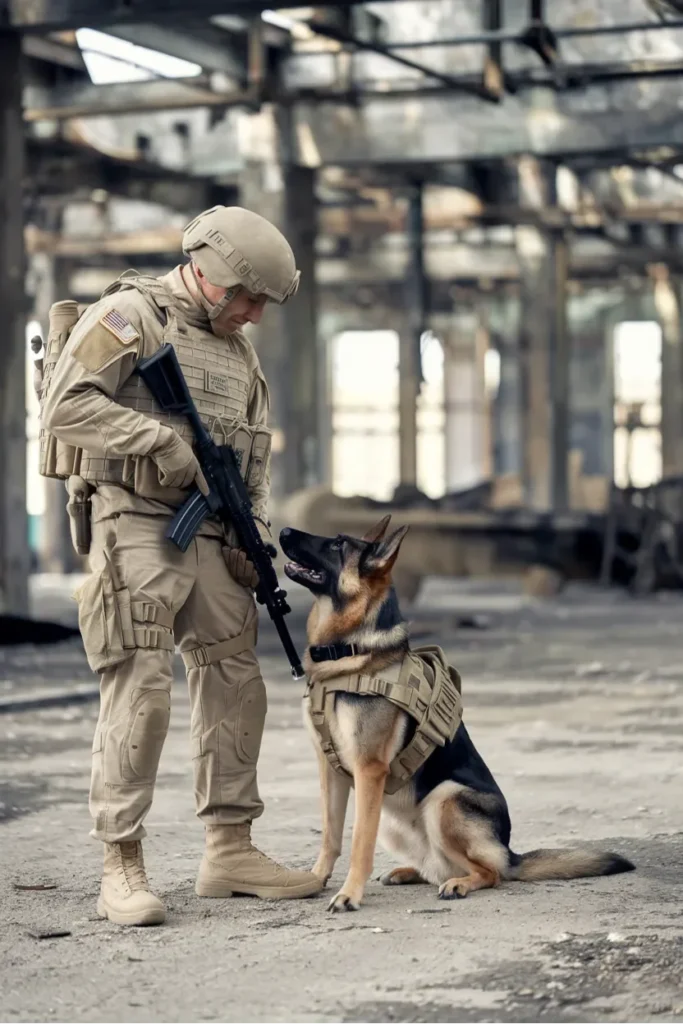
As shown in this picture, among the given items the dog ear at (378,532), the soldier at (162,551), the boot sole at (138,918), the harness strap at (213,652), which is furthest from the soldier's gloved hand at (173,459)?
the boot sole at (138,918)

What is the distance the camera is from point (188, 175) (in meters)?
22.6

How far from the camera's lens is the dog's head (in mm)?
5586

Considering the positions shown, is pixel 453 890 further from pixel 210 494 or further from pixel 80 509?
pixel 80 509

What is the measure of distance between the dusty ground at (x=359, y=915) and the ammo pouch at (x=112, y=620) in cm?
81

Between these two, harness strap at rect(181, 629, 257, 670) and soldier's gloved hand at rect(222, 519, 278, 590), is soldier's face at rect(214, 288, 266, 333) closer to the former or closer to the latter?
soldier's gloved hand at rect(222, 519, 278, 590)

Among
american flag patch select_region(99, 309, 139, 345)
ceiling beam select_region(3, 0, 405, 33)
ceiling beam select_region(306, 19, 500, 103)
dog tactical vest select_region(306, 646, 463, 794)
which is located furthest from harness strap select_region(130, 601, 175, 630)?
ceiling beam select_region(306, 19, 500, 103)

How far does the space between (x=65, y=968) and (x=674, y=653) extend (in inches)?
405

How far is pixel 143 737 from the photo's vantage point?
207 inches

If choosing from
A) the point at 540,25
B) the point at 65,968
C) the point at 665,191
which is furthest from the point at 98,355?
the point at 665,191

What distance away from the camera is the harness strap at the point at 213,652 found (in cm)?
551

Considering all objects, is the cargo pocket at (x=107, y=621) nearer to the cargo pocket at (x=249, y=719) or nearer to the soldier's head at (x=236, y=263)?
the cargo pocket at (x=249, y=719)

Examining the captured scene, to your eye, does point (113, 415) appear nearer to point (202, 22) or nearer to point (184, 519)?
point (184, 519)

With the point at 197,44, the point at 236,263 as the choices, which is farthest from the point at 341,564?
the point at 197,44

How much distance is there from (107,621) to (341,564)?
79 centimetres
